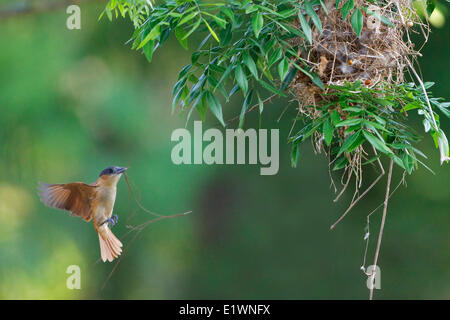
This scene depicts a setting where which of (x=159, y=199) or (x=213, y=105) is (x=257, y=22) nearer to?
(x=213, y=105)

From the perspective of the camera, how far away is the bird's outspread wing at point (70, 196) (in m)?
1.55

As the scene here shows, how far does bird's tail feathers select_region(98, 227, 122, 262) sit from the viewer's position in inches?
72.7

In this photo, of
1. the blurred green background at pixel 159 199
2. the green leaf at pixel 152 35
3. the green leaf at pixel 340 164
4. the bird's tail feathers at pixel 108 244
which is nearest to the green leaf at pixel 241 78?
the green leaf at pixel 152 35

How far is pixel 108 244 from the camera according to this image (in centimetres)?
192

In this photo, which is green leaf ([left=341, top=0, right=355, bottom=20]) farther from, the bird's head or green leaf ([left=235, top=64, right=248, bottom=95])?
the bird's head

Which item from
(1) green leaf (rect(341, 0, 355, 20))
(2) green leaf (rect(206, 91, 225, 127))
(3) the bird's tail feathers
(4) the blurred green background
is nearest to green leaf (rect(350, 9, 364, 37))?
(1) green leaf (rect(341, 0, 355, 20))

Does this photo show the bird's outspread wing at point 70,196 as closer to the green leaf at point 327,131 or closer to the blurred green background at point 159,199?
the blurred green background at point 159,199

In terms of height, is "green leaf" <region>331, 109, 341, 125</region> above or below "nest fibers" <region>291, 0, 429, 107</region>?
below

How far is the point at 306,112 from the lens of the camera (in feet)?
4.62

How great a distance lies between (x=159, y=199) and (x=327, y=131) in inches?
56.6

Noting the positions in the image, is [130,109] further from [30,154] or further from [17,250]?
[17,250]
